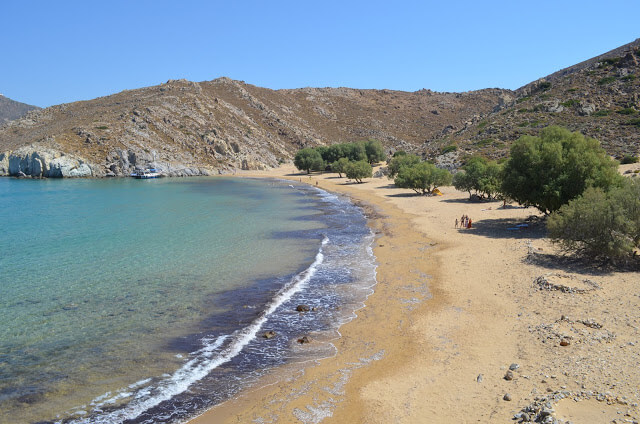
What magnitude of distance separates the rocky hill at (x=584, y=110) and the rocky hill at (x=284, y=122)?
204 millimetres

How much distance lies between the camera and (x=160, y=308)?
17375mm

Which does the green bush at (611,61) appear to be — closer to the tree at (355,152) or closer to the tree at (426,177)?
the tree at (426,177)

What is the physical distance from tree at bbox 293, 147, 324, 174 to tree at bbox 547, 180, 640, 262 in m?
86.3

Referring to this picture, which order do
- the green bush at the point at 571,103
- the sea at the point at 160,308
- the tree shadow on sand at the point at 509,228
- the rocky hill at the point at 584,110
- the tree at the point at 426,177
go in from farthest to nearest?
the green bush at the point at 571,103, the rocky hill at the point at 584,110, the tree at the point at 426,177, the tree shadow on sand at the point at 509,228, the sea at the point at 160,308

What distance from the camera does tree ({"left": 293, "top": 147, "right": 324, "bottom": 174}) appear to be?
104812mm

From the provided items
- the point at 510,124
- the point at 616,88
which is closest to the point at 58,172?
the point at 510,124

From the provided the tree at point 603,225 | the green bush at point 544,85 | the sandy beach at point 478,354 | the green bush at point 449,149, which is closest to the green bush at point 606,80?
the green bush at point 544,85

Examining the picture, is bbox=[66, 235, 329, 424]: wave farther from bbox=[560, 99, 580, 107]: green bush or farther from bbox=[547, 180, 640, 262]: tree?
bbox=[560, 99, 580, 107]: green bush

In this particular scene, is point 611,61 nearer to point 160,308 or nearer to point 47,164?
point 160,308

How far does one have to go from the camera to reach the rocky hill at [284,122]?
6681 cm

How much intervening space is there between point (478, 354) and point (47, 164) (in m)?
103

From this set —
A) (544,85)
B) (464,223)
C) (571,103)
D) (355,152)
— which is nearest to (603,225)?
(464,223)

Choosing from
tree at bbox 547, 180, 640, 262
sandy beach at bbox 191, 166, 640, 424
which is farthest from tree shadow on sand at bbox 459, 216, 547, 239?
tree at bbox 547, 180, 640, 262

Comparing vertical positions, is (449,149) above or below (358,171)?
above
